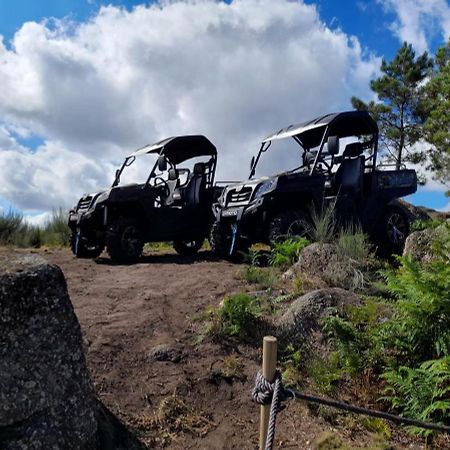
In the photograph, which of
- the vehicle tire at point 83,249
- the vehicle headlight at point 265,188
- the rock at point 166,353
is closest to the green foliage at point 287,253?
the vehicle headlight at point 265,188

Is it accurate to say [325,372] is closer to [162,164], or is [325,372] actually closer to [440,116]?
[162,164]

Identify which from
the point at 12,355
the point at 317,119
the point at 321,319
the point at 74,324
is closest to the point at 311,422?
the point at 321,319

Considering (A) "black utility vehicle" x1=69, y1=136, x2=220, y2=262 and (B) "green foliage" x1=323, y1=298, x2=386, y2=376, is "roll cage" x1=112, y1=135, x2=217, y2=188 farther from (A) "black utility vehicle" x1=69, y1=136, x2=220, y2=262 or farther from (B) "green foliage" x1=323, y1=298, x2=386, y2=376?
(B) "green foliage" x1=323, y1=298, x2=386, y2=376

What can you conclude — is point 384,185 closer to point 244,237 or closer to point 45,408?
point 244,237

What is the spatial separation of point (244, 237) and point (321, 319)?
359 centimetres

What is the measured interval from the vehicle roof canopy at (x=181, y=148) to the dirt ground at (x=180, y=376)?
4.82 metres

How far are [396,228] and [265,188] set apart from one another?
264cm

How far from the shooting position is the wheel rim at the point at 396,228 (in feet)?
30.3

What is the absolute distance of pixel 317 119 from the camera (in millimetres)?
9258

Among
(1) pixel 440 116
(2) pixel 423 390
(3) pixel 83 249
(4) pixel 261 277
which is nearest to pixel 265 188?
(4) pixel 261 277

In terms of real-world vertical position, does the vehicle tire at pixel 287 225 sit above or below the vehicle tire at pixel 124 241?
above

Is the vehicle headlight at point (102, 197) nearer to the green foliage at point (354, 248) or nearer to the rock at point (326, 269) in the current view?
the rock at point (326, 269)

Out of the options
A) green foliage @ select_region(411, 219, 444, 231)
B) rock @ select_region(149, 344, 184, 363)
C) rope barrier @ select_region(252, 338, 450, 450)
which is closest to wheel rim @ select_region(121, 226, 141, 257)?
green foliage @ select_region(411, 219, 444, 231)

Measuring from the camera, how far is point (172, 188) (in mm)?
10508
